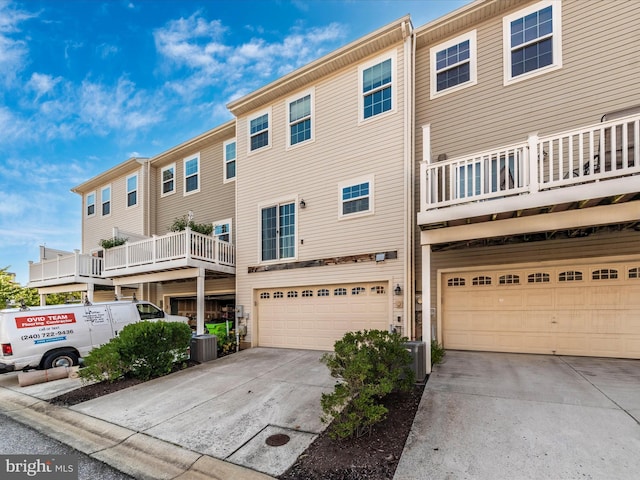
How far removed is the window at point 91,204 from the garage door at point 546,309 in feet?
60.7

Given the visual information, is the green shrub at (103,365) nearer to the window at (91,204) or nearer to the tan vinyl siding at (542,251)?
the tan vinyl siding at (542,251)

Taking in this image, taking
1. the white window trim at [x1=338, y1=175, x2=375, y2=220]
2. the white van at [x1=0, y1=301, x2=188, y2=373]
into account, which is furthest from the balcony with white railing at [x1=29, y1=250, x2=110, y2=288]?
the white window trim at [x1=338, y1=175, x2=375, y2=220]

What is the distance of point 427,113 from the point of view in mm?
8734

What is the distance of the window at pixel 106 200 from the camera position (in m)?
16.6

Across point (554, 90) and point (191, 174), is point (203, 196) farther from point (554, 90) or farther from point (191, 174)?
point (554, 90)

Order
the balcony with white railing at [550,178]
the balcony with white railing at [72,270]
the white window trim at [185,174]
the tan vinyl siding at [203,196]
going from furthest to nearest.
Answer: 1. the white window trim at [185,174]
2. the balcony with white railing at [72,270]
3. the tan vinyl siding at [203,196]
4. the balcony with white railing at [550,178]

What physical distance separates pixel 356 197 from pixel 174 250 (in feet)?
20.2

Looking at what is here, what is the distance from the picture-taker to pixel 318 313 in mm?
9234

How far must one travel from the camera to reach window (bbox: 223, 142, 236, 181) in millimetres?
12469

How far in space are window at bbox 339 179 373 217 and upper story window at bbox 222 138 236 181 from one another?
542cm

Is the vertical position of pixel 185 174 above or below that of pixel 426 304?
above

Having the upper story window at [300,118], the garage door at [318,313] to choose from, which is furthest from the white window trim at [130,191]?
the upper story window at [300,118]

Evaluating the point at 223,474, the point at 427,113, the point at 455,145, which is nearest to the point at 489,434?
the point at 223,474

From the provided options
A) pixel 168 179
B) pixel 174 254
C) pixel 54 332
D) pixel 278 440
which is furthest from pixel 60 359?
pixel 168 179
